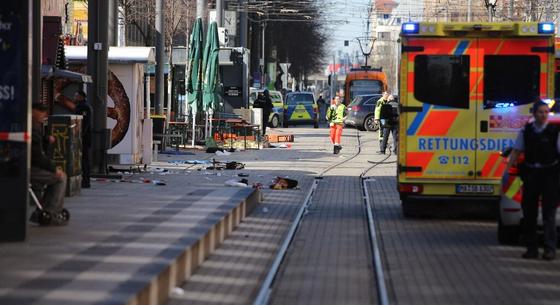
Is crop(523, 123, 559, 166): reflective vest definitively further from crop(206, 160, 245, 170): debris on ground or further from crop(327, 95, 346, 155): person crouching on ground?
crop(327, 95, 346, 155): person crouching on ground

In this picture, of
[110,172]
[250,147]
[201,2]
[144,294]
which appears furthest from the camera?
[201,2]

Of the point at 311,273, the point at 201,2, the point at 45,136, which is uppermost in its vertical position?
the point at 201,2

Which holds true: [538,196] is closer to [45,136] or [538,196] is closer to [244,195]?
[244,195]

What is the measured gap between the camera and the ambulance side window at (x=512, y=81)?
16.6 meters

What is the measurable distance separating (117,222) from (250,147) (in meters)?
24.2

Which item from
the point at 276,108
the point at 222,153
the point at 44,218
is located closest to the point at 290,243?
the point at 44,218

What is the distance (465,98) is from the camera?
54.8ft

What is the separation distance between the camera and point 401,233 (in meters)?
15.5

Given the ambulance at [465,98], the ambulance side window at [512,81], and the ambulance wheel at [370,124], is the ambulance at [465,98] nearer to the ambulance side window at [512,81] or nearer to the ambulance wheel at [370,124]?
the ambulance side window at [512,81]

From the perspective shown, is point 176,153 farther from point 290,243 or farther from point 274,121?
point 274,121

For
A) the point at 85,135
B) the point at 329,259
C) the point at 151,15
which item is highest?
the point at 151,15

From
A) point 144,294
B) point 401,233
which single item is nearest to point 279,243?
point 401,233

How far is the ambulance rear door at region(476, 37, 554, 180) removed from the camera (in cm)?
1648

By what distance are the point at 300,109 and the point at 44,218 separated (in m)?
48.1
